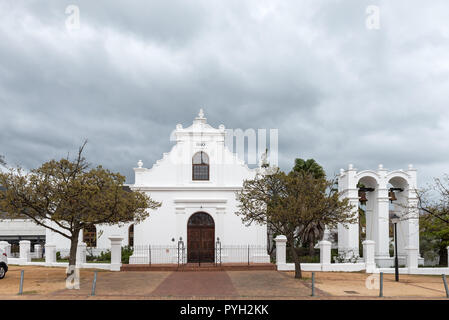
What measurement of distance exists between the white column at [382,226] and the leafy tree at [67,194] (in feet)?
53.9

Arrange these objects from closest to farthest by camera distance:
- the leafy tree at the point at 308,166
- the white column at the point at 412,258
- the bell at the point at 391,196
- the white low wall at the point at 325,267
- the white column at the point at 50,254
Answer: the white low wall at the point at 325,267 → the white column at the point at 412,258 → the white column at the point at 50,254 → the bell at the point at 391,196 → the leafy tree at the point at 308,166

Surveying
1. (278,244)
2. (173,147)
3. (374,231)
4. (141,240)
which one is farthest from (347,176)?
(141,240)

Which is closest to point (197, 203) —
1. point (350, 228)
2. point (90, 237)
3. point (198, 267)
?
point (198, 267)

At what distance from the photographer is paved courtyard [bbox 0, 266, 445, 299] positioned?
13.8 metres

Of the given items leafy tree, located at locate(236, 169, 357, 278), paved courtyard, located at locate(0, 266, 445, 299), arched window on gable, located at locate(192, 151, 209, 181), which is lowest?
paved courtyard, located at locate(0, 266, 445, 299)

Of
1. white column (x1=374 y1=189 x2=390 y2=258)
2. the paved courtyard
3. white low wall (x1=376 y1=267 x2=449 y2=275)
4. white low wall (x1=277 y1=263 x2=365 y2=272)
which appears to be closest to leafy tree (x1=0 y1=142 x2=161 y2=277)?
the paved courtyard

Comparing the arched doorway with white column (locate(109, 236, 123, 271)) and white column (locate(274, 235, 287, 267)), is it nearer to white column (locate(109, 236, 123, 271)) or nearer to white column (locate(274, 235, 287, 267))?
white column (locate(109, 236, 123, 271))

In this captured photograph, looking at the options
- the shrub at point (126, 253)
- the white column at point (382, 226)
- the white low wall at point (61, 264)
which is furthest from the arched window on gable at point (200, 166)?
the white column at point (382, 226)

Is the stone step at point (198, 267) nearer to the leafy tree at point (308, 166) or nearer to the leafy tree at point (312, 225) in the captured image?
the leafy tree at point (312, 225)

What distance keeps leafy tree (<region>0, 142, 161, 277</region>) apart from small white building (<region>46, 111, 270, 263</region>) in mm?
7420

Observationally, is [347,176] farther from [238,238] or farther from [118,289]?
[118,289]

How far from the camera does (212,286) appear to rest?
16203mm

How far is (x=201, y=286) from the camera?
1617cm

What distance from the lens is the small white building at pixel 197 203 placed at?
25172mm
